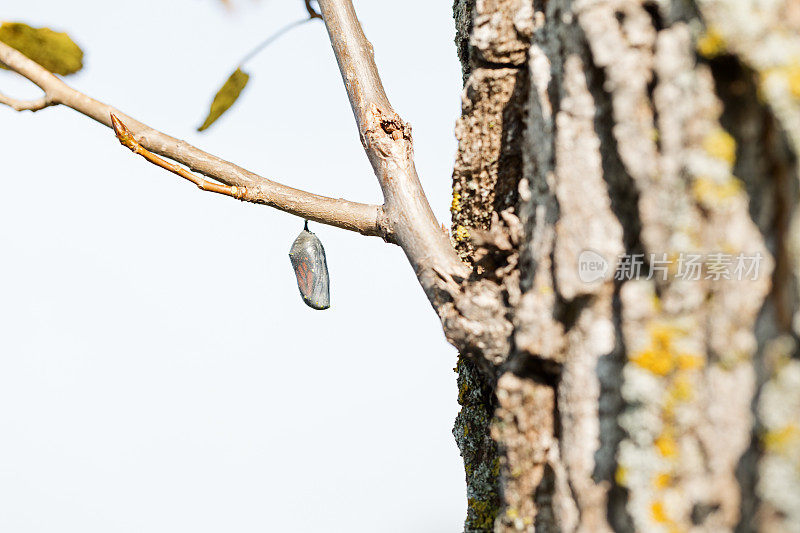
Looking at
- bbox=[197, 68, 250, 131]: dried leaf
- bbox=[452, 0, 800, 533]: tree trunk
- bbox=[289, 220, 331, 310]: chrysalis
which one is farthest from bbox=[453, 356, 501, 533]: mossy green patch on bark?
bbox=[197, 68, 250, 131]: dried leaf

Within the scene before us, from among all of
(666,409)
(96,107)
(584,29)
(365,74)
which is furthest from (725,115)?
(96,107)

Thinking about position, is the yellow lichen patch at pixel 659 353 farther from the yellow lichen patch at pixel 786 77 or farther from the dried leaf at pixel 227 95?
the dried leaf at pixel 227 95

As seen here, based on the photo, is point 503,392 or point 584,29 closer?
point 584,29

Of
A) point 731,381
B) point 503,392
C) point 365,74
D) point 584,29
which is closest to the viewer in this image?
point 731,381

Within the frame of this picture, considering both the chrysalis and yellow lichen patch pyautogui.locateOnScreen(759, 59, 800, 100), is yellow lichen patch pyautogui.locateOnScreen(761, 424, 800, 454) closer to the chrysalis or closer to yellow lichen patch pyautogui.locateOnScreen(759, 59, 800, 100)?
yellow lichen patch pyautogui.locateOnScreen(759, 59, 800, 100)


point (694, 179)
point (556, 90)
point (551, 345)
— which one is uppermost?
point (556, 90)

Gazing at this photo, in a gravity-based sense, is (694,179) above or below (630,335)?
above

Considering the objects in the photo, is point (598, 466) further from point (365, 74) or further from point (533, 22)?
point (365, 74)
